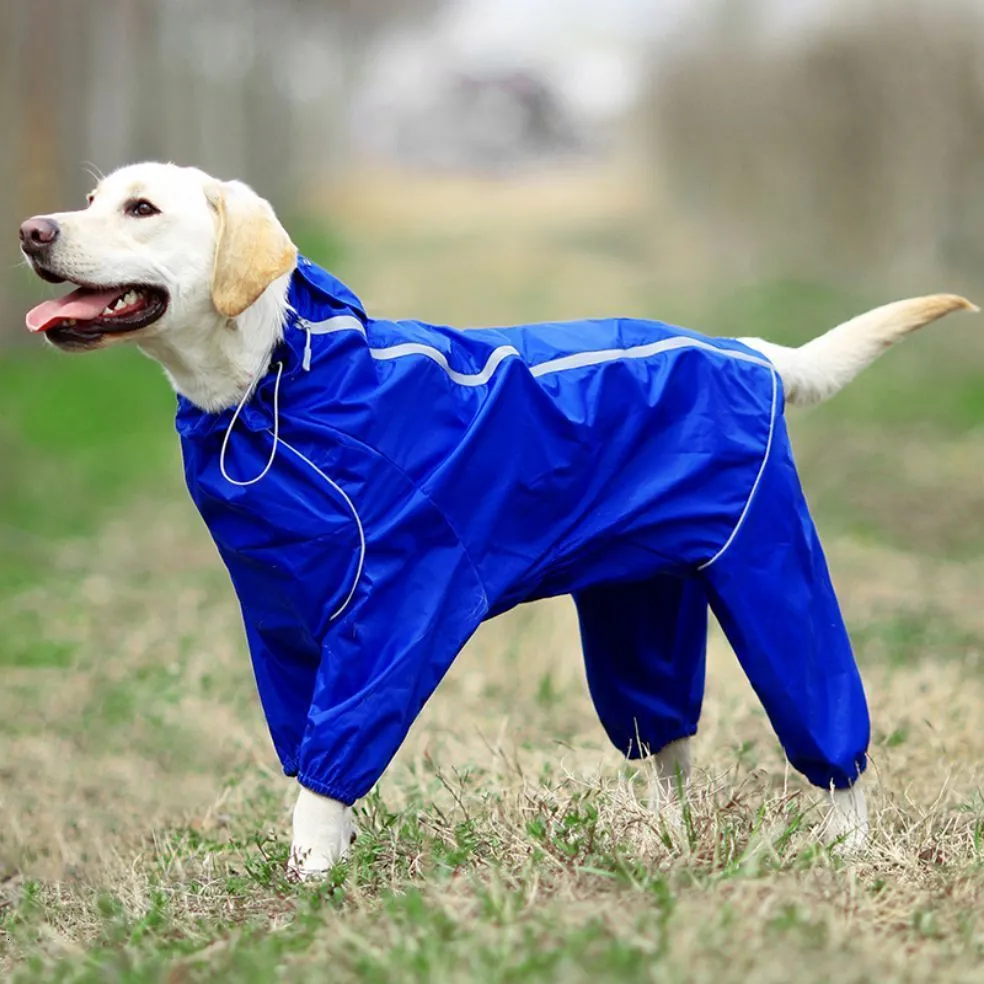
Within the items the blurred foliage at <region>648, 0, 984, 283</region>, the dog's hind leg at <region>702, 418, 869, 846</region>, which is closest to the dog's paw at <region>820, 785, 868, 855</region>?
the dog's hind leg at <region>702, 418, 869, 846</region>

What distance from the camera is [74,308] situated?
11.4ft

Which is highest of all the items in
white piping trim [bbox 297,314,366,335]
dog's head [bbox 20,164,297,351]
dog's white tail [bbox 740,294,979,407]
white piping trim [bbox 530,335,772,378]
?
dog's head [bbox 20,164,297,351]

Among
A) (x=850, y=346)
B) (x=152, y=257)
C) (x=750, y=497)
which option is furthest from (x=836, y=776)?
(x=152, y=257)

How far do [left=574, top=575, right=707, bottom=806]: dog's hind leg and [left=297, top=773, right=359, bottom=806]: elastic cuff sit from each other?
108 cm

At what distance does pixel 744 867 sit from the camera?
10.2 ft

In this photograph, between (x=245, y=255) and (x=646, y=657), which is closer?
(x=245, y=255)

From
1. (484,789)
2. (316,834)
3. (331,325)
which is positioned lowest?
(484,789)

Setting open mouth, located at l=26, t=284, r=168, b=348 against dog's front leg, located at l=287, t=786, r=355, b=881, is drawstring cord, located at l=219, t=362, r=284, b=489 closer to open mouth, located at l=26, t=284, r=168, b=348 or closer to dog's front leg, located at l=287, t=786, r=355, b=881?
open mouth, located at l=26, t=284, r=168, b=348

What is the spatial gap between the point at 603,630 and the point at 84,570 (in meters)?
4.54

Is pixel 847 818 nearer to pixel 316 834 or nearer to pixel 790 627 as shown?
pixel 790 627

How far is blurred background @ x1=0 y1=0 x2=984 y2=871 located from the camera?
621cm

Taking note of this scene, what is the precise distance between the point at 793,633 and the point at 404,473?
1084 millimetres

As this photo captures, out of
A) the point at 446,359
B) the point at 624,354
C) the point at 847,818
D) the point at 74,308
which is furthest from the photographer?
the point at 847,818

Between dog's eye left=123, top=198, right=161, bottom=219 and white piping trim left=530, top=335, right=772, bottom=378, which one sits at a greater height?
dog's eye left=123, top=198, right=161, bottom=219
